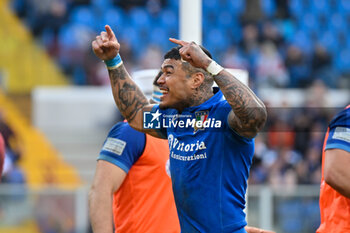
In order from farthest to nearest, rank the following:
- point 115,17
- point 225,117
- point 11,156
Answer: point 115,17 → point 11,156 → point 225,117

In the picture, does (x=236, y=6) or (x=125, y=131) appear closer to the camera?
(x=125, y=131)

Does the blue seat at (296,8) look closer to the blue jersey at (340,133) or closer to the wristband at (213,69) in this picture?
the blue jersey at (340,133)

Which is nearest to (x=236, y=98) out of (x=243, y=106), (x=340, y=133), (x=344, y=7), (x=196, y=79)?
(x=243, y=106)

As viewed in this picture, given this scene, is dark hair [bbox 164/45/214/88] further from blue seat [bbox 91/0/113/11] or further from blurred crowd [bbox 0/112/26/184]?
blue seat [bbox 91/0/113/11]

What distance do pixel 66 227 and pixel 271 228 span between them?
9.35 feet

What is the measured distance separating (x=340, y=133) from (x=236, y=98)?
0.68 meters

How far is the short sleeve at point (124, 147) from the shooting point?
3.99 metres

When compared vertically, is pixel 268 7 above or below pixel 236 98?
above

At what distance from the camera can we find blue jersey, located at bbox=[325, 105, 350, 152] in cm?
346

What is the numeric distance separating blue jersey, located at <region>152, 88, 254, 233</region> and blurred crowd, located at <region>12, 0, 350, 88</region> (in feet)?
27.7

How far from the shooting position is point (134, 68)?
12539mm

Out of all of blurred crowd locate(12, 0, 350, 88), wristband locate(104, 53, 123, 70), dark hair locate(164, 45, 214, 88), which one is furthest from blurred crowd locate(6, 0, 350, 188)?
dark hair locate(164, 45, 214, 88)

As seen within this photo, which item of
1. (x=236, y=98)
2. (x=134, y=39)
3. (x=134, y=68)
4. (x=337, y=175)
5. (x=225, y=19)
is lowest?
(x=337, y=175)

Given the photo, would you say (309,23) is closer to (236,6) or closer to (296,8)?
(296,8)
